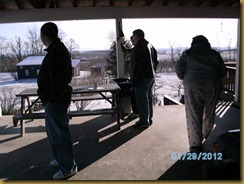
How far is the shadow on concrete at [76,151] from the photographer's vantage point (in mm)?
3037

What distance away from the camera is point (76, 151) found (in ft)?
11.9

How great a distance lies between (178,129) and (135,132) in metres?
0.73

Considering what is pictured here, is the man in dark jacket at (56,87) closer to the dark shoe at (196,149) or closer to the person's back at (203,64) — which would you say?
the person's back at (203,64)

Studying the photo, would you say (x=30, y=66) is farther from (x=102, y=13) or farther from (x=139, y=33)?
(x=139, y=33)

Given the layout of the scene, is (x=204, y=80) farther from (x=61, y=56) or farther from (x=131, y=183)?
(x=61, y=56)

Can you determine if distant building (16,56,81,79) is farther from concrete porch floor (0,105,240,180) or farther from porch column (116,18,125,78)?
concrete porch floor (0,105,240,180)

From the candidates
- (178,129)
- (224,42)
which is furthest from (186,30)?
(178,129)

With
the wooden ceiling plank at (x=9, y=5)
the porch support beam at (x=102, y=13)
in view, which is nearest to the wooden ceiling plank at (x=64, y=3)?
the porch support beam at (x=102, y=13)

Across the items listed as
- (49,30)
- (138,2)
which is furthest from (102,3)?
(49,30)

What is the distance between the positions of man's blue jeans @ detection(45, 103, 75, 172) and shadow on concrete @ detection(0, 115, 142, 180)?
334mm

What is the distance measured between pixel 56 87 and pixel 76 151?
1.36 meters

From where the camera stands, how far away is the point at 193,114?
317 centimetres

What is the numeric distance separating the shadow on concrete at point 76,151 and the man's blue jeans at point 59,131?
1.09 feet

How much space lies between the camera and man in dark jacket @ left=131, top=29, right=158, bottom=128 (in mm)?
4301
